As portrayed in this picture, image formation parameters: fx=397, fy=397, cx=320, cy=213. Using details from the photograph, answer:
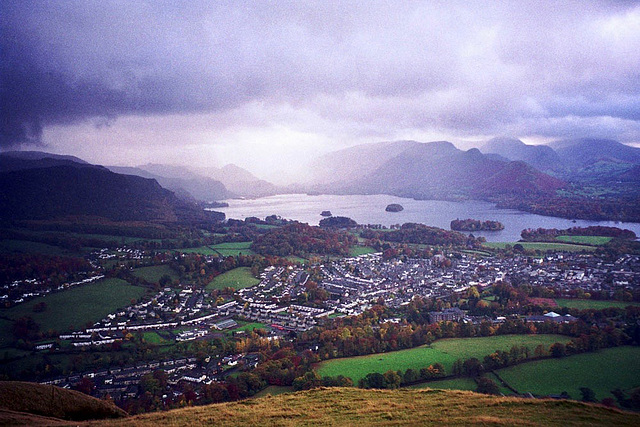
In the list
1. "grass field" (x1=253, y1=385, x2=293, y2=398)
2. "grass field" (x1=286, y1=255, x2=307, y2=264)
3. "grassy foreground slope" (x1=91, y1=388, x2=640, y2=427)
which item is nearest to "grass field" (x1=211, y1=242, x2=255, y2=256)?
"grass field" (x1=286, y1=255, x2=307, y2=264)

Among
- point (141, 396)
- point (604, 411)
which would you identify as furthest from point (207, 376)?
point (604, 411)

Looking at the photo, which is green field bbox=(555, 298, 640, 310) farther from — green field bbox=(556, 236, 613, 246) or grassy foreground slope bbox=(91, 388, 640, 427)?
green field bbox=(556, 236, 613, 246)

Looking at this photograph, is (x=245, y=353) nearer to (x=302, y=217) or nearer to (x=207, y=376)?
(x=207, y=376)

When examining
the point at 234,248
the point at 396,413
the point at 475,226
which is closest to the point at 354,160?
the point at 475,226

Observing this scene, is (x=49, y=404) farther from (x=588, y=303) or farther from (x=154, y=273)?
(x=588, y=303)

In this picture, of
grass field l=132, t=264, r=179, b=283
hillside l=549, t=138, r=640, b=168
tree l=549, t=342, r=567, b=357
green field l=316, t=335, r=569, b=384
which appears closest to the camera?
green field l=316, t=335, r=569, b=384

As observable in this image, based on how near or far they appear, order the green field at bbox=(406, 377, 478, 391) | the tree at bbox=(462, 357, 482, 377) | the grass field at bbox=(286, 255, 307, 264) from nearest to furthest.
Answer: the green field at bbox=(406, 377, 478, 391)
the tree at bbox=(462, 357, 482, 377)
the grass field at bbox=(286, 255, 307, 264)
